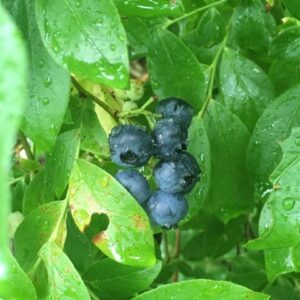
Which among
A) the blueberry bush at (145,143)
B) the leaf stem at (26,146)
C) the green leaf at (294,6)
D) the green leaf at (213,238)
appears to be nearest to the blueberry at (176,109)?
the blueberry bush at (145,143)

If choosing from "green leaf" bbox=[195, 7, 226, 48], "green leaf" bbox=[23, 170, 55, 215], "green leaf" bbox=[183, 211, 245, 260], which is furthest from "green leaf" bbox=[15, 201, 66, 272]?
"green leaf" bbox=[183, 211, 245, 260]

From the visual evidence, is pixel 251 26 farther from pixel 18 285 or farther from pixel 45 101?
pixel 18 285

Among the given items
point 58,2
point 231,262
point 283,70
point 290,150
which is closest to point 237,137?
point 283,70

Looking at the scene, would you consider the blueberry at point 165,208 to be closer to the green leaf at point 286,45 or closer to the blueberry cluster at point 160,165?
the blueberry cluster at point 160,165

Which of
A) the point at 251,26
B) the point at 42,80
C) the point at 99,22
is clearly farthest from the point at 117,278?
the point at 251,26

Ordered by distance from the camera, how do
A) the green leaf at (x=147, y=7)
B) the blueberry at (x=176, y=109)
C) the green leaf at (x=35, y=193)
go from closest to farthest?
the green leaf at (x=147, y=7)
the blueberry at (x=176, y=109)
the green leaf at (x=35, y=193)

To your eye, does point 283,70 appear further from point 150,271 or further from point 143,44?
point 150,271
